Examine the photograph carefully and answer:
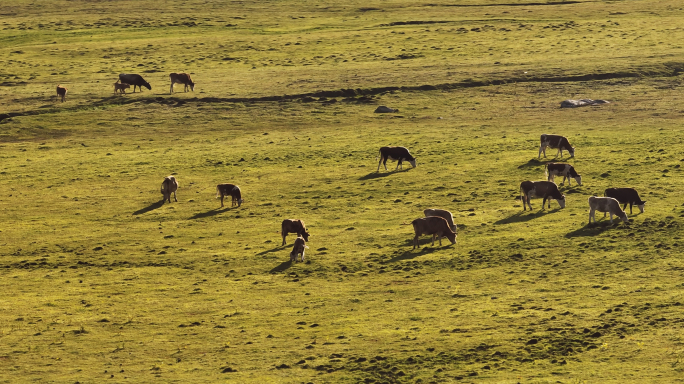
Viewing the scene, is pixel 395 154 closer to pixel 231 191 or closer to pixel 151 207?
pixel 231 191

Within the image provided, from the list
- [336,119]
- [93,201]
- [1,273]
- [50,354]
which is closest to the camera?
[50,354]

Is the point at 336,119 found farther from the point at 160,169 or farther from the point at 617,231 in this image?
the point at 617,231

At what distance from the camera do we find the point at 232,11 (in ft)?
396

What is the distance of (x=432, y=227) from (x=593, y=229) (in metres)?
6.37

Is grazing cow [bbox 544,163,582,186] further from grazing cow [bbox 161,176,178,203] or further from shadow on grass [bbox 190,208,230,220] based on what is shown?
grazing cow [bbox 161,176,178,203]

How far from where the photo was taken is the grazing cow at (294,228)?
118ft

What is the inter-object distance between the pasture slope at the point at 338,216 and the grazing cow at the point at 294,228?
953 millimetres

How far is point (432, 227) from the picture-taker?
34875mm

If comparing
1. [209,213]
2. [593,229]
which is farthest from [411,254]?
[209,213]

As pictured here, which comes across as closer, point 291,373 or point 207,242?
point 291,373

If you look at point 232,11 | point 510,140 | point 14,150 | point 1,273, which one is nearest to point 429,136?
point 510,140

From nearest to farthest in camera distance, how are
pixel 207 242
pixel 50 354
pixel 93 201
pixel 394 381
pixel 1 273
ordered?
pixel 394 381
pixel 50 354
pixel 1 273
pixel 207 242
pixel 93 201

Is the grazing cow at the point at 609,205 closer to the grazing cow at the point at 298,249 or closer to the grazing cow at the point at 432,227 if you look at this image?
the grazing cow at the point at 432,227

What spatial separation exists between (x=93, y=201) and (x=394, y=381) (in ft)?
83.1
